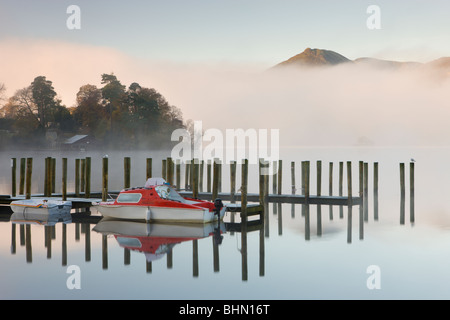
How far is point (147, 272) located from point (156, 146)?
11676 cm

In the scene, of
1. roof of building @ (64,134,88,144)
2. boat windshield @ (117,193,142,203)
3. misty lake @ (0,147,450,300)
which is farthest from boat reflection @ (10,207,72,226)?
roof of building @ (64,134,88,144)

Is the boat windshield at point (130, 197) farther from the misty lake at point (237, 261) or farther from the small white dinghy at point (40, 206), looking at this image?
the small white dinghy at point (40, 206)

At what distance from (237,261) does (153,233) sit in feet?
20.2

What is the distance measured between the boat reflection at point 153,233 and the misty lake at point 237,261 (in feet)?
0.29

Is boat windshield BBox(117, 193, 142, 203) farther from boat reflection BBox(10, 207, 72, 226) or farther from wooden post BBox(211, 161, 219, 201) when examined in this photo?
wooden post BBox(211, 161, 219, 201)

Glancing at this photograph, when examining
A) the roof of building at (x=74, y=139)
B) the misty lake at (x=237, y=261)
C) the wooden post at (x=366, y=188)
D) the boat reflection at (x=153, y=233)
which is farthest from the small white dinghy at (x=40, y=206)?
the roof of building at (x=74, y=139)

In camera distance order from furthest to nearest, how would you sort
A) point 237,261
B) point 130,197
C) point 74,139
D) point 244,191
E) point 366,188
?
1. point 74,139
2. point 366,188
3. point 130,197
4. point 244,191
5. point 237,261

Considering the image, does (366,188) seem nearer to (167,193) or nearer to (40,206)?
(167,193)

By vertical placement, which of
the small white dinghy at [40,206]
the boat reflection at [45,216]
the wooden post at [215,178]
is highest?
the wooden post at [215,178]

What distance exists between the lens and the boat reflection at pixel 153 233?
2324 centimetres

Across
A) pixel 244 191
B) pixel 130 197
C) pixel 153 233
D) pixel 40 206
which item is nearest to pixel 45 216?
pixel 40 206

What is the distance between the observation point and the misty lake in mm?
17500

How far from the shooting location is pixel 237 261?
2119cm
